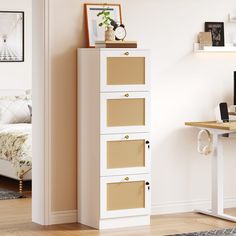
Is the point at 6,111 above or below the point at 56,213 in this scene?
above

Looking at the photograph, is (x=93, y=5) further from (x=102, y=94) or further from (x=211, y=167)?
(x=211, y=167)

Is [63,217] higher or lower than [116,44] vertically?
lower

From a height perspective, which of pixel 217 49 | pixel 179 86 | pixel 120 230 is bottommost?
pixel 120 230

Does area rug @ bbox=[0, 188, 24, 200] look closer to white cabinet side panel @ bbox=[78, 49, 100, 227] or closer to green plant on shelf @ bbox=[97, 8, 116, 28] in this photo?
white cabinet side panel @ bbox=[78, 49, 100, 227]

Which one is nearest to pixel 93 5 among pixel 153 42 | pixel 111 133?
pixel 153 42

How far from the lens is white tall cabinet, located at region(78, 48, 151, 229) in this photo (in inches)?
231

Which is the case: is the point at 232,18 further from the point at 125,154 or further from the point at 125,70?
the point at 125,154

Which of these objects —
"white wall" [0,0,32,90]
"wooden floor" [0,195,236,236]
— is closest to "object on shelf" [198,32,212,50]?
"wooden floor" [0,195,236,236]

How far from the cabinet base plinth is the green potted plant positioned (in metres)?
1.38

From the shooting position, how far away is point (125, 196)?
600cm

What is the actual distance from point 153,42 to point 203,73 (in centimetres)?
55

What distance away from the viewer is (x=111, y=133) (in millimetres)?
5902

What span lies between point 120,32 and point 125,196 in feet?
4.13

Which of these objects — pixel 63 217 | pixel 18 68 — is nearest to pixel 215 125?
pixel 63 217
